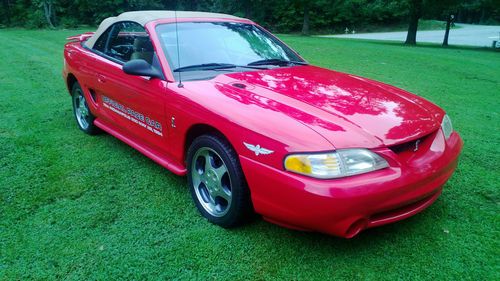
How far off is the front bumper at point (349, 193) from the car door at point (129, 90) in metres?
1.10

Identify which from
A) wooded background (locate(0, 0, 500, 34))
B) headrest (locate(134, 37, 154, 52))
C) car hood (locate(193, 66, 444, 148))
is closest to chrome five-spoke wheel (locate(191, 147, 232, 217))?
car hood (locate(193, 66, 444, 148))

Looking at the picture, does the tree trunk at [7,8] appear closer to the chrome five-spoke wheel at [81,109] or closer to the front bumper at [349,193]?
the chrome five-spoke wheel at [81,109]

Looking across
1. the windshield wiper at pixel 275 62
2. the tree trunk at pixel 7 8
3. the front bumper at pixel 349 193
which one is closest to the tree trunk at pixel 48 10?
the tree trunk at pixel 7 8

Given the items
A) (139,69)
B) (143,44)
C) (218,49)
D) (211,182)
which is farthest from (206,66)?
(211,182)

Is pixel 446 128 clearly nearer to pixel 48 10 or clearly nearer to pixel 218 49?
pixel 218 49

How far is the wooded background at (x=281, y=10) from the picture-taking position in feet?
67.6

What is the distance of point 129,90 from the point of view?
11.6ft

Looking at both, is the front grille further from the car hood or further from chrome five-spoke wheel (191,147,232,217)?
chrome five-spoke wheel (191,147,232,217)

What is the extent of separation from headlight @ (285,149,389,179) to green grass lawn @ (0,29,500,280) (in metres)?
0.61

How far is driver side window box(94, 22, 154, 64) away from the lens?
3535 millimetres

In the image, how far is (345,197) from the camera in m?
2.14

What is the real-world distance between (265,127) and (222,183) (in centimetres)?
63

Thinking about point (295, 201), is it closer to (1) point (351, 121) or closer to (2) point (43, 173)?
(1) point (351, 121)

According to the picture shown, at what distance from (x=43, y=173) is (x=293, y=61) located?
102 inches
